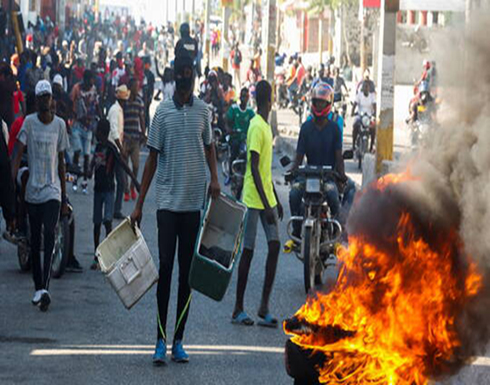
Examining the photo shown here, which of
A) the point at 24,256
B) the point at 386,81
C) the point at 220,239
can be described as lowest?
the point at 24,256

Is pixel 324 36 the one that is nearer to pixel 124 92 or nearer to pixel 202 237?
pixel 124 92

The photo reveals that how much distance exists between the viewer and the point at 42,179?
10.2 meters

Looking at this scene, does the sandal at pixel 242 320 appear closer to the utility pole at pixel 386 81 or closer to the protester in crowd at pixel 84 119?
the utility pole at pixel 386 81

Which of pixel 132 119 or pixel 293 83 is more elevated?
pixel 132 119

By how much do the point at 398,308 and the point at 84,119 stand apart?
14406mm

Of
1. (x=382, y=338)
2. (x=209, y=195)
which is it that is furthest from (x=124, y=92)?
(x=382, y=338)

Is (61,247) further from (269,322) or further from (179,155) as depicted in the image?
(179,155)

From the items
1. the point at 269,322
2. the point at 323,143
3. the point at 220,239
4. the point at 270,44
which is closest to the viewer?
the point at 220,239

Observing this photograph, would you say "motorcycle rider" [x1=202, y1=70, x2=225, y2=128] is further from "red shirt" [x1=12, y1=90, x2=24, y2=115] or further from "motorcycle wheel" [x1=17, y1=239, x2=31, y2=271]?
"motorcycle wheel" [x1=17, y1=239, x2=31, y2=271]

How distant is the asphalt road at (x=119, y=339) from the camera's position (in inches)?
323

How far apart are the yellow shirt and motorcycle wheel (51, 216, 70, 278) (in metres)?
2.40

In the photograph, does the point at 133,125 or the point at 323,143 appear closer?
the point at 323,143

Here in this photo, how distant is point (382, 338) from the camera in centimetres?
632

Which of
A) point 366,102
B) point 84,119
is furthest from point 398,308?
point 366,102
